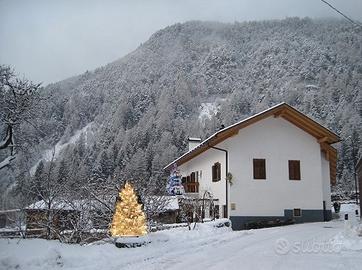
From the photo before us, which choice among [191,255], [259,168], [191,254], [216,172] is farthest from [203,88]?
[191,255]

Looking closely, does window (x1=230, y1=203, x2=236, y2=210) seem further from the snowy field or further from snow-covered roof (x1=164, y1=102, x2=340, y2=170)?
the snowy field

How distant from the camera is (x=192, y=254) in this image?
12.4 meters

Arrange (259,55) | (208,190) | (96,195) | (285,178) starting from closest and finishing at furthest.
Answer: (96,195) → (285,178) → (208,190) → (259,55)

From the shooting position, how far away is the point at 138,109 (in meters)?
112

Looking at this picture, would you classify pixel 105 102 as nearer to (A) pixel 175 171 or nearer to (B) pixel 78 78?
(B) pixel 78 78

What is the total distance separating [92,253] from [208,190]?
18205mm

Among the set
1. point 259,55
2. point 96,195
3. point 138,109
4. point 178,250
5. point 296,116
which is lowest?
point 178,250

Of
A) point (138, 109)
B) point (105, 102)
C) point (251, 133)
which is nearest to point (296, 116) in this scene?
point (251, 133)

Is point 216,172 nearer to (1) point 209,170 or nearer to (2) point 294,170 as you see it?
(1) point 209,170

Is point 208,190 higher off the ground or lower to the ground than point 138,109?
lower

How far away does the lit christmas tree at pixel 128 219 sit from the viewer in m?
14.1

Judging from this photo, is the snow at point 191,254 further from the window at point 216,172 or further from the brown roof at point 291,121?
the window at point 216,172

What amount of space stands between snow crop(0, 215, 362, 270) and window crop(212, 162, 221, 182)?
1186 centimetres

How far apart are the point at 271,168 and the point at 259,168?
73 cm
